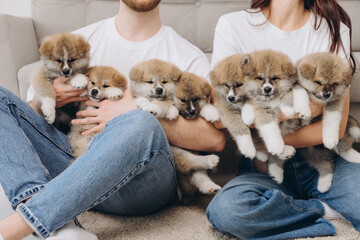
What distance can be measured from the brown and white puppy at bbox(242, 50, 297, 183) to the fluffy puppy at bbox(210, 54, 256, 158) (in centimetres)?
3

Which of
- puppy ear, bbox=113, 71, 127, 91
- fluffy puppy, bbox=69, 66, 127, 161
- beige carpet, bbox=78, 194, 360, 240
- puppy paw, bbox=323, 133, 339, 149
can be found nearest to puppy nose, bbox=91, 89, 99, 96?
fluffy puppy, bbox=69, 66, 127, 161

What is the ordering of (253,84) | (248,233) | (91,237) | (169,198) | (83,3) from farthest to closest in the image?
(83,3), (169,198), (253,84), (248,233), (91,237)

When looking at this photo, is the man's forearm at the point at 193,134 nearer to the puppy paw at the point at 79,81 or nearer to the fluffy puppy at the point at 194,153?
the fluffy puppy at the point at 194,153

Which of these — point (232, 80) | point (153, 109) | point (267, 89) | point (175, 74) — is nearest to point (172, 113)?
point (153, 109)

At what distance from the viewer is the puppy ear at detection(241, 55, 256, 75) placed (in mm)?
1479

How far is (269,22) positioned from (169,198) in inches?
40.4

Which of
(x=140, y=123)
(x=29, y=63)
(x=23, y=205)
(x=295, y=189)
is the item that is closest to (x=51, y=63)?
(x=140, y=123)

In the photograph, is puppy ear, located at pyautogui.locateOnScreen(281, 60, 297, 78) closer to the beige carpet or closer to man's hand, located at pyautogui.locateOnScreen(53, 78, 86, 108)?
the beige carpet

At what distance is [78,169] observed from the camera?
1176 mm

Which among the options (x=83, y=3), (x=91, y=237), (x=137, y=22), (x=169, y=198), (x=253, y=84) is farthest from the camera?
(x=83, y=3)

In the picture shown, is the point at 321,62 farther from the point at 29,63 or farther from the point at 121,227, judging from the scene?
the point at 29,63

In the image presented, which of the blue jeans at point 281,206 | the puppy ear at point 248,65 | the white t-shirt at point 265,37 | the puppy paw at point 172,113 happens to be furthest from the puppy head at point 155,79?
the blue jeans at point 281,206

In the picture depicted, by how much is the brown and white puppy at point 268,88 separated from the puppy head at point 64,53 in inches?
32.2

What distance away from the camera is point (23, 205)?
3.66 feet
